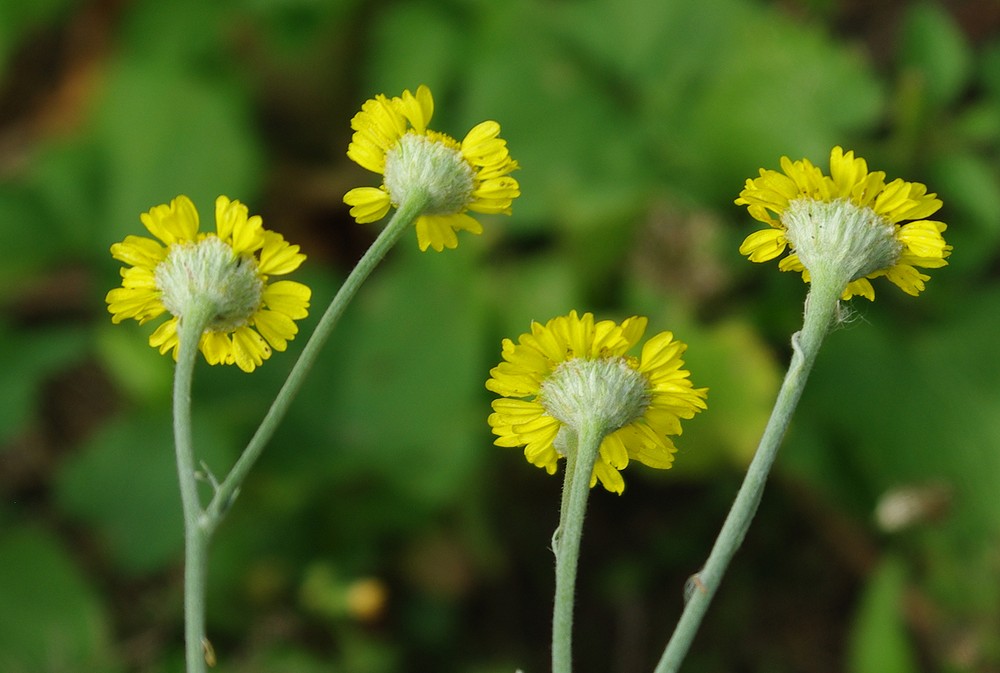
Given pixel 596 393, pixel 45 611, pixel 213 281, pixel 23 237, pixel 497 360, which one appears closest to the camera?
pixel 596 393

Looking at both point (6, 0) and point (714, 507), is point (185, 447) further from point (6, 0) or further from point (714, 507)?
point (6, 0)

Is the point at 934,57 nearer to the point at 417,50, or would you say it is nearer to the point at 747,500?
the point at 417,50

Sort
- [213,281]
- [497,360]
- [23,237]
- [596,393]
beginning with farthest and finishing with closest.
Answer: [23,237] → [497,360] → [213,281] → [596,393]

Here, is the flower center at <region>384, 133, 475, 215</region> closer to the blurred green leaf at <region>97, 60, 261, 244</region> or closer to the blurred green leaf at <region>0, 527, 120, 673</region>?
the blurred green leaf at <region>0, 527, 120, 673</region>

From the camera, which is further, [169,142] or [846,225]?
[169,142]

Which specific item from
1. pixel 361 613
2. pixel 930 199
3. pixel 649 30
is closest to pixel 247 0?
pixel 649 30

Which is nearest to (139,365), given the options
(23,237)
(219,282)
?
(23,237)

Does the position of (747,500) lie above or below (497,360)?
below

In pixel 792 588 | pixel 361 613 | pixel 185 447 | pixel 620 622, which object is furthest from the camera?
pixel 792 588
